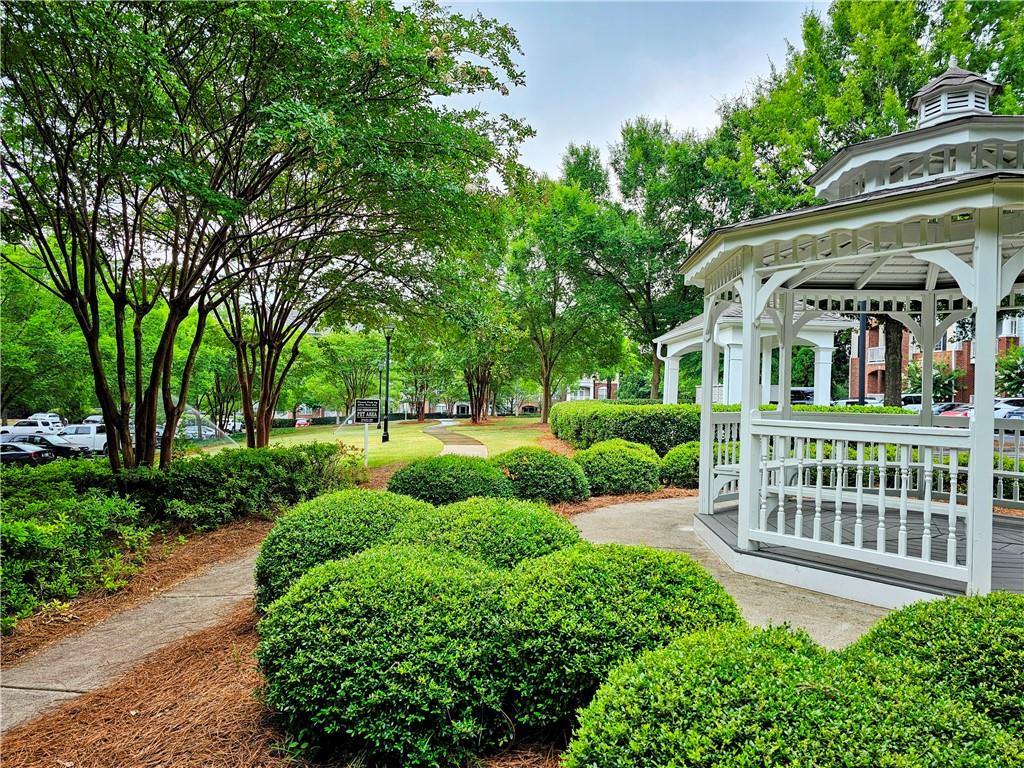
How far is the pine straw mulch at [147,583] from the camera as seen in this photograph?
3.68 metres

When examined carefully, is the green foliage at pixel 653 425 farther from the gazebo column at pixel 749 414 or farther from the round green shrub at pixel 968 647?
the round green shrub at pixel 968 647

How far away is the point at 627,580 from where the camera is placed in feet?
8.27

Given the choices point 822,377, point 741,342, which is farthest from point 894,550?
point 822,377

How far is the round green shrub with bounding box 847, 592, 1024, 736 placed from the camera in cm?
171

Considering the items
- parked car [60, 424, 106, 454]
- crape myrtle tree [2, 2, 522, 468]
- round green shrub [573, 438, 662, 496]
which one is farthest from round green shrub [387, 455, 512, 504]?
parked car [60, 424, 106, 454]

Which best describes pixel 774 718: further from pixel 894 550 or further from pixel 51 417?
pixel 51 417

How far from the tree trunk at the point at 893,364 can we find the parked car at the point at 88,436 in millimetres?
21950

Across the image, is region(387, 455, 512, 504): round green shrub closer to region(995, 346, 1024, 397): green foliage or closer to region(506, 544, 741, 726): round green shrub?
region(506, 544, 741, 726): round green shrub

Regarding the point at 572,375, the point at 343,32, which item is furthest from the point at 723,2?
the point at 572,375

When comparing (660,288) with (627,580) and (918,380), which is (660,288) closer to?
(918,380)

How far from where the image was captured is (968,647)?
1.86 meters

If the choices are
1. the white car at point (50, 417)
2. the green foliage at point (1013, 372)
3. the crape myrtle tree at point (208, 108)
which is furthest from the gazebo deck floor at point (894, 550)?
the white car at point (50, 417)

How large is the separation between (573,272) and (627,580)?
1982 centimetres

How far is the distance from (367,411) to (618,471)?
17.9ft
